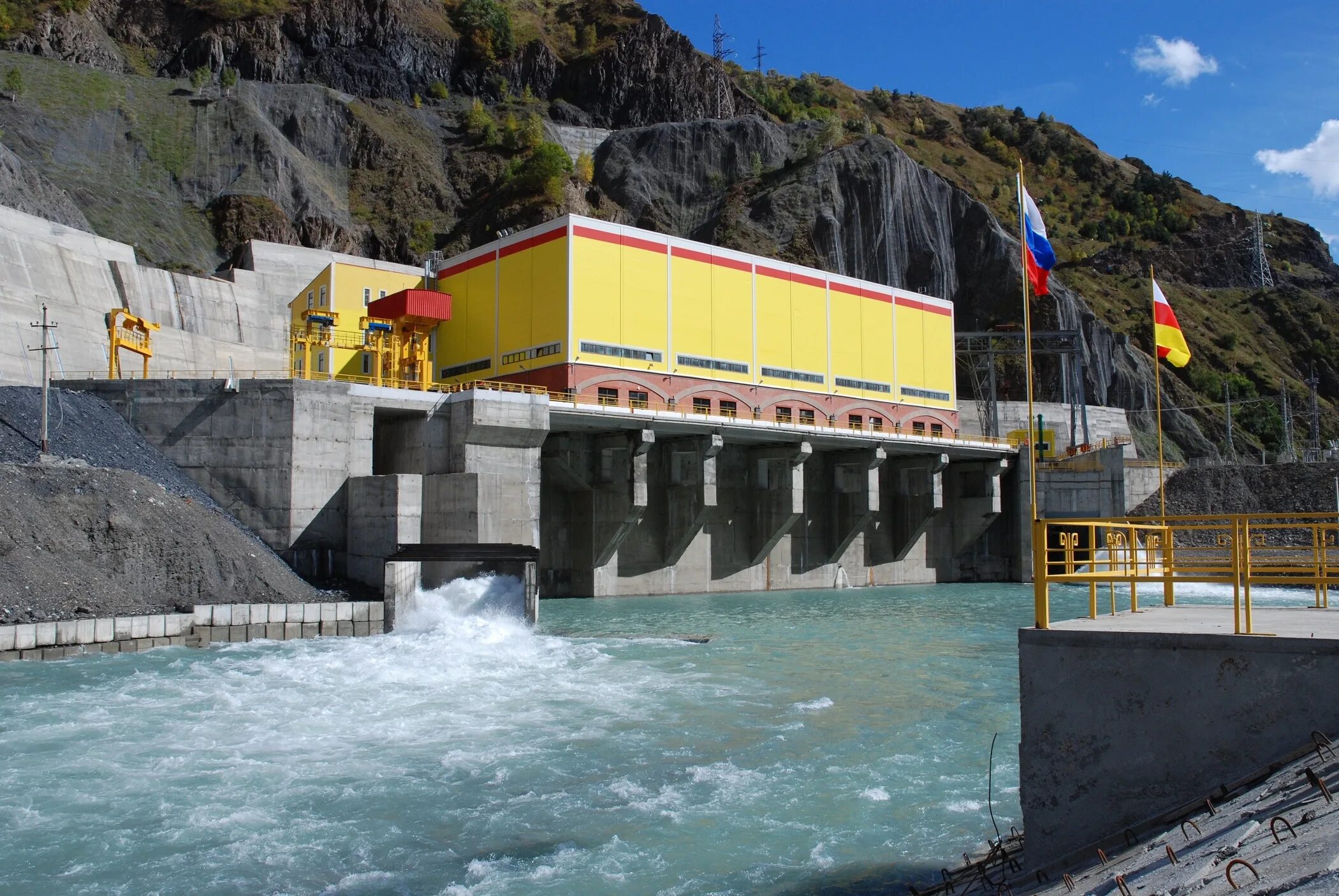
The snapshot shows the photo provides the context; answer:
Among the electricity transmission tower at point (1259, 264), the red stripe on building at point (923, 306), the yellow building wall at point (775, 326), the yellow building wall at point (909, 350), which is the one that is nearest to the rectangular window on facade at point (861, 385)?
the yellow building wall at point (909, 350)

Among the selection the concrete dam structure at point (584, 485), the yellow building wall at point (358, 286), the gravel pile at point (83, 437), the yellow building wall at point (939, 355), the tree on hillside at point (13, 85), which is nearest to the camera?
the gravel pile at point (83, 437)

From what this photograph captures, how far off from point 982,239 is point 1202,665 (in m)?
84.5

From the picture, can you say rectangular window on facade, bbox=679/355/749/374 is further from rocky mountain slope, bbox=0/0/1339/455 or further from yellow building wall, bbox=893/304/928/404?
rocky mountain slope, bbox=0/0/1339/455

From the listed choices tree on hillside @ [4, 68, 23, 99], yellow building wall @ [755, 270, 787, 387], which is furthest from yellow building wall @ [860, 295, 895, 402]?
tree on hillside @ [4, 68, 23, 99]

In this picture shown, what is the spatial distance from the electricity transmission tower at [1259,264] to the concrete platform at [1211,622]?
121200 millimetres

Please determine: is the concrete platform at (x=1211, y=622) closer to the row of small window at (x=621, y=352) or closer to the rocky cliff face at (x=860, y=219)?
the row of small window at (x=621, y=352)

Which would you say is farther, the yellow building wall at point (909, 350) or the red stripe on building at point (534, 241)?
the yellow building wall at point (909, 350)

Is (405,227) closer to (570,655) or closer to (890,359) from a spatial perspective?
(890,359)

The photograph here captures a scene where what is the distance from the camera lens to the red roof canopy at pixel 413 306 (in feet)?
142

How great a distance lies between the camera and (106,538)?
24828 millimetres

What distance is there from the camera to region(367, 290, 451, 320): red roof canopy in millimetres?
43375

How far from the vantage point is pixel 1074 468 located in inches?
2068

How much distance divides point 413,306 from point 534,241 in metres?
6.49

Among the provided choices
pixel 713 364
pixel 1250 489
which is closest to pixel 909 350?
pixel 713 364
